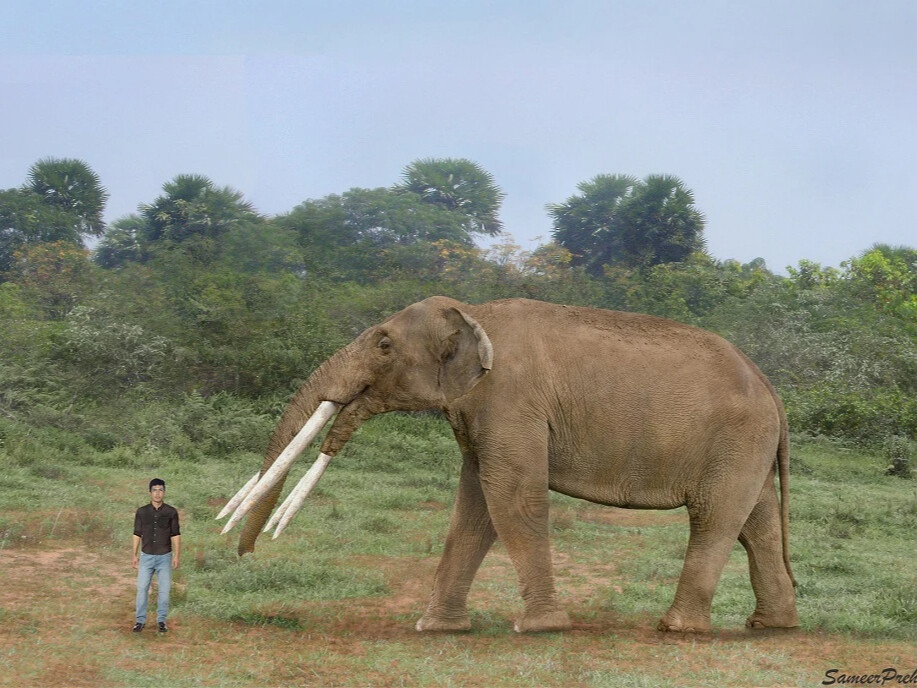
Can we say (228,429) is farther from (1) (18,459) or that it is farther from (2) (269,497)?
(2) (269,497)

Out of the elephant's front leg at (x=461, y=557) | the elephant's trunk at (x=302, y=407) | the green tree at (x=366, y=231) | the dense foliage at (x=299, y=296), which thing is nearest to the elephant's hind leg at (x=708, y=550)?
the elephant's front leg at (x=461, y=557)

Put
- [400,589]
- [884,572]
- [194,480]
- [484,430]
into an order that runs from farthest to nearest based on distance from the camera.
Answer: [194,480]
[884,572]
[400,589]
[484,430]

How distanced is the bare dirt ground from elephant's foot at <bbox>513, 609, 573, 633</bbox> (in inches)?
3.4

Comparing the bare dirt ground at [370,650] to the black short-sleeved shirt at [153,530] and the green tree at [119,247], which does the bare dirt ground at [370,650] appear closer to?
the black short-sleeved shirt at [153,530]

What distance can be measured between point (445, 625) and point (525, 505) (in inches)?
46.0

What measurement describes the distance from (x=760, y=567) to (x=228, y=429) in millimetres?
11658

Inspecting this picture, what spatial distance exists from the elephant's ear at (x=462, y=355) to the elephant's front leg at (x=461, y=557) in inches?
25.9

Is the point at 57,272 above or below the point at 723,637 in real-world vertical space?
above

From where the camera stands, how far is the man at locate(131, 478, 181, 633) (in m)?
8.07

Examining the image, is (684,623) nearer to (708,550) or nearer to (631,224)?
(708,550)

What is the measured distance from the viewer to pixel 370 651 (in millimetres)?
7633

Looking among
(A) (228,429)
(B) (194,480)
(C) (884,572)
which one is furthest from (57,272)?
(C) (884,572)

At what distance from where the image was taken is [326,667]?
715 centimetres

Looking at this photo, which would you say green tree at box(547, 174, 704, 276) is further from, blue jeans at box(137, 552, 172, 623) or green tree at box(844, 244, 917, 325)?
blue jeans at box(137, 552, 172, 623)
